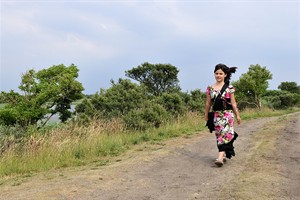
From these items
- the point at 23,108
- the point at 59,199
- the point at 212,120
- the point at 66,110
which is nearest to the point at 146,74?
the point at 66,110

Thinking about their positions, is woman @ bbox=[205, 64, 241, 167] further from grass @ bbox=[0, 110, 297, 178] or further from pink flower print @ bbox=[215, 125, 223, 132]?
grass @ bbox=[0, 110, 297, 178]

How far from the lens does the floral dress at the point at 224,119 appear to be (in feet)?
23.2

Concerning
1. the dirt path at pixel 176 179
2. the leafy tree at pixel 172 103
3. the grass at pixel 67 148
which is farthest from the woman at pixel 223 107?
the leafy tree at pixel 172 103

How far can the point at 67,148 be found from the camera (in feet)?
28.8

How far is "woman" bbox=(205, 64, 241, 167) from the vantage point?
7.02 meters

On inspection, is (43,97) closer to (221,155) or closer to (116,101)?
(116,101)

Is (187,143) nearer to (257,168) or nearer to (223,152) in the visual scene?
(223,152)

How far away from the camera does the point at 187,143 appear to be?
9.98 meters

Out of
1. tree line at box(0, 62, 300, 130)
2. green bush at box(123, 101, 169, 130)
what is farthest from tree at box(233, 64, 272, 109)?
green bush at box(123, 101, 169, 130)

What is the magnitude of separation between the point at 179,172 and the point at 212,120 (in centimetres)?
146

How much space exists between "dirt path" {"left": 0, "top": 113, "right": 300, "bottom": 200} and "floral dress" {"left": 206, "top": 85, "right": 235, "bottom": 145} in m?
0.51

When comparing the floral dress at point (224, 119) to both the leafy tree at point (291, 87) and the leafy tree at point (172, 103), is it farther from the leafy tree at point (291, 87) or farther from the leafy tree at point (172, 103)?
the leafy tree at point (291, 87)

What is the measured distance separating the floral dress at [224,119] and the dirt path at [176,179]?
1.69 ft

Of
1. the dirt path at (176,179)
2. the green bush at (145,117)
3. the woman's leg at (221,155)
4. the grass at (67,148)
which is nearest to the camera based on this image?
the dirt path at (176,179)
